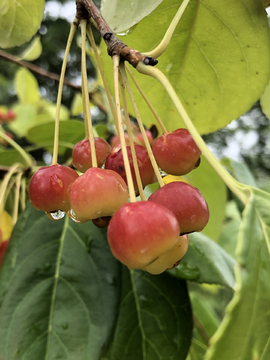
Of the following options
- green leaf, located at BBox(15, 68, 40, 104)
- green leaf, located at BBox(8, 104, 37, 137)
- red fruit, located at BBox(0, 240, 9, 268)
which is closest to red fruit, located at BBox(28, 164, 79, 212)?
red fruit, located at BBox(0, 240, 9, 268)

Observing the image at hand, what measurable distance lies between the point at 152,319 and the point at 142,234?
17.5 inches

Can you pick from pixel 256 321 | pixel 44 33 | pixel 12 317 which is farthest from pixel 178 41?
pixel 44 33

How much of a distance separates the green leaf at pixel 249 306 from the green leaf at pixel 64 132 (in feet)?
3.04

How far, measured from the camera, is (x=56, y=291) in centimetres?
64

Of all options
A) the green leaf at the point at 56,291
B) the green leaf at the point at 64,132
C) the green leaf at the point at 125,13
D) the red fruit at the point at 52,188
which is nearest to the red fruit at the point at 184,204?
the red fruit at the point at 52,188

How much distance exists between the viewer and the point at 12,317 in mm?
607

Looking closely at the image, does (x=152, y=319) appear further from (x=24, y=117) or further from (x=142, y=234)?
(x=24, y=117)

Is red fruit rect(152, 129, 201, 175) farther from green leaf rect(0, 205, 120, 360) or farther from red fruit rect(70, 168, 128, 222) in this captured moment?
green leaf rect(0, 205, 120, 360)

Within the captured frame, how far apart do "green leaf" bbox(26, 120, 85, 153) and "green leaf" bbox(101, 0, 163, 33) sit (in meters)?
0.69

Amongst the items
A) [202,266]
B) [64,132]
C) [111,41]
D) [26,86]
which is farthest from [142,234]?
[26,86]

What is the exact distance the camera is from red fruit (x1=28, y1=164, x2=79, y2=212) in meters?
0.40

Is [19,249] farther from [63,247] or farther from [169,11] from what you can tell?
[169,11]

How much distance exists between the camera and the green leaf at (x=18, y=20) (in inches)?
25.2

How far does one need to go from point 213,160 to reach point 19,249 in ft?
1.67
